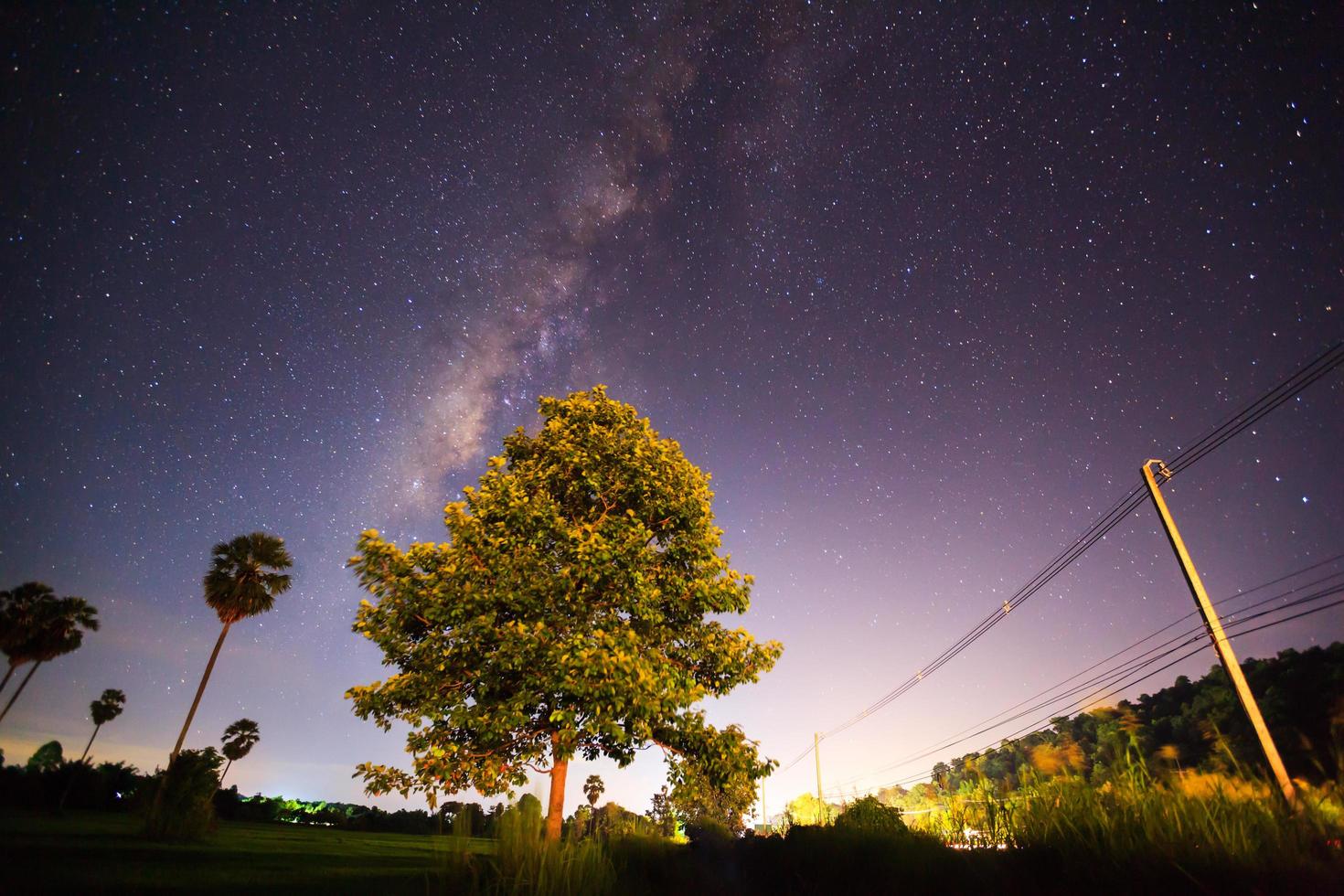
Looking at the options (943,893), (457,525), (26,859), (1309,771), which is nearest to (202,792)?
(26,859)

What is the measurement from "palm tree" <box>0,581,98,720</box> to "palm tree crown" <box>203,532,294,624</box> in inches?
712

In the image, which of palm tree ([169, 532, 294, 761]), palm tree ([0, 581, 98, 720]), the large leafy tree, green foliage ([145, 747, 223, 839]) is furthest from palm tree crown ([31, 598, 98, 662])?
the large leafy tree

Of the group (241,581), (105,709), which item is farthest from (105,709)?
(241,581)

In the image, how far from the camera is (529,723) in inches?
440

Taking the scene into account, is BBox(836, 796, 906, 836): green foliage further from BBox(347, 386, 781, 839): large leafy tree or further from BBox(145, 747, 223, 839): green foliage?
BBox(145, 747, 223, 839): green foliage

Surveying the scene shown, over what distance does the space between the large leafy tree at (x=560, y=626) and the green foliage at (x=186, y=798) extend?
16095 mm

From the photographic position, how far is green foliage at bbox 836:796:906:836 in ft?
26.5

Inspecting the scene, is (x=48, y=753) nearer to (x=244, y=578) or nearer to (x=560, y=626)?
(x=244, y=578)

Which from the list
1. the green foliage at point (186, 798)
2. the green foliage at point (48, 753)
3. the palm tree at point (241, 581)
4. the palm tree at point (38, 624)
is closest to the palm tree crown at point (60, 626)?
the palm tree at point (38, 624)

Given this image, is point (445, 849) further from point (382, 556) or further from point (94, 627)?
point (94, 627)

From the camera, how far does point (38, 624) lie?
40906 mm

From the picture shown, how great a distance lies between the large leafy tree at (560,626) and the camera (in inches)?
393

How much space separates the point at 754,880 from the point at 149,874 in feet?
33.5

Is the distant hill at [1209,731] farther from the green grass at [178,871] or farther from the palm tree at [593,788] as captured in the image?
the palm tree at [593,788]
